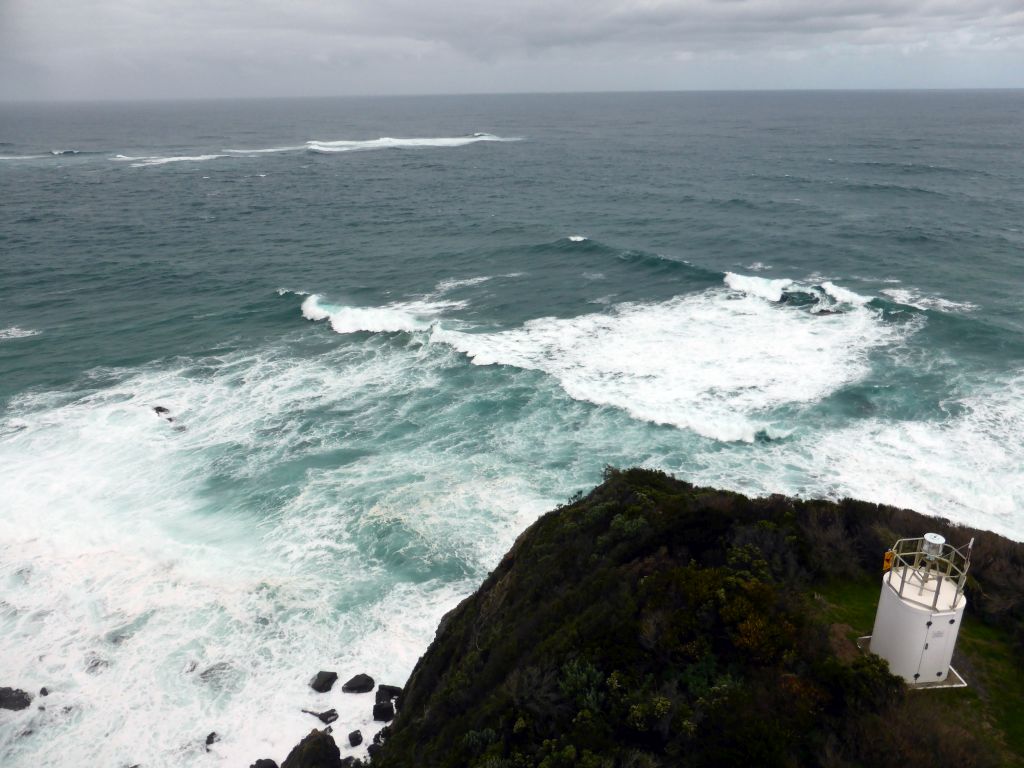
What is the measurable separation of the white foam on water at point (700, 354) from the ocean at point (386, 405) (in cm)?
23

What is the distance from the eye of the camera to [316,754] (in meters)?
17.7

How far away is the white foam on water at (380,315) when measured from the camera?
4528 cm

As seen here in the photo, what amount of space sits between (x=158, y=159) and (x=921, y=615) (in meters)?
144

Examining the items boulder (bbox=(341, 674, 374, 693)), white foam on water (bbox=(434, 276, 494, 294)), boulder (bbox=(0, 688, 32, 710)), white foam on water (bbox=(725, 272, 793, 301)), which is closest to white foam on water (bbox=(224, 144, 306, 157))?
white foam on water (bbox=(434, 276, 494, 294))

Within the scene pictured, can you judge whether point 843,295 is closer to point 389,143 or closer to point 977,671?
point 977,671

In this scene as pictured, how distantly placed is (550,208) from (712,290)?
3223 cm

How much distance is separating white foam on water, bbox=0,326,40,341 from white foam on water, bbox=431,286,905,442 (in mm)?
26106

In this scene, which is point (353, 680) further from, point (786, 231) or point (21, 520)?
point (786, 231)

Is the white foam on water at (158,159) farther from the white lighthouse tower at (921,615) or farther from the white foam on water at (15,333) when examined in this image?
the white lighthouse tower at (921,615)

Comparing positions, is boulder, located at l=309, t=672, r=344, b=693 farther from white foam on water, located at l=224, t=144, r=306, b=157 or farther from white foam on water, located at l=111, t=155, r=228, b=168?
→ white foam on water, located at l=224, t=144, r=306, b=157

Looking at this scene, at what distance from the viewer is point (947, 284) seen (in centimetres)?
4966

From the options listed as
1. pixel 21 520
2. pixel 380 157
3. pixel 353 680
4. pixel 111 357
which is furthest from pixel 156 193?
pixel 353 680

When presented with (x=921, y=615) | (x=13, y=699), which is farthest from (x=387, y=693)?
(x=921, y=615)

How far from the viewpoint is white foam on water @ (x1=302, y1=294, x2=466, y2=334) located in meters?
45.3
